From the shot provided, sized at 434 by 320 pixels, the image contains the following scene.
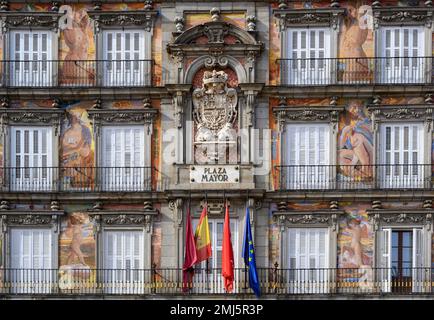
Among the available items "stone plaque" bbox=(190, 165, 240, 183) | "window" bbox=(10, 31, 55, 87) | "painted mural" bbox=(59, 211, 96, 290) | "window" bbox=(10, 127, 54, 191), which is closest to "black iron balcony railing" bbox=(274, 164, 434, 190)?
"stone plaque" bbox=(190, 165, 240, 183)

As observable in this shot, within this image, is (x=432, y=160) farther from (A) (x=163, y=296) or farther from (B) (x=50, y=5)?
(B) (x=50, y=5)

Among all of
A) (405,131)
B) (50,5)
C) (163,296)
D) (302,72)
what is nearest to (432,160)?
(405,131)

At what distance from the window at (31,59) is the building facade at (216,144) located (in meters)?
0.05

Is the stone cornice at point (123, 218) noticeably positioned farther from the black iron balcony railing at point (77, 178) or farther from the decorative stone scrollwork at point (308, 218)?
the decorative stone scrollwork at point (308, 218)

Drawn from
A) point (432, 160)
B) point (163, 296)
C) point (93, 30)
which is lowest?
point (163, 296)

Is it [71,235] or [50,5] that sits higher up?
[50,5]

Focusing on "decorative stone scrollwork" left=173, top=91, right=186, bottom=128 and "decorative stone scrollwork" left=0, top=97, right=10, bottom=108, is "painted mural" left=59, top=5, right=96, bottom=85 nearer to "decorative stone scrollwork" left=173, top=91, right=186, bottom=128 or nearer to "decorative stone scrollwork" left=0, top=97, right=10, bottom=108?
"decorative stone scrollwork" left=0, top=97, right=10, bottom=108

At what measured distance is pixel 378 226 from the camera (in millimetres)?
60625

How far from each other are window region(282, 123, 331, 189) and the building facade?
1.9 inches

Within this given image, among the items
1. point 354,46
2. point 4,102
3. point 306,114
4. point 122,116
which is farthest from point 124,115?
point 354,46

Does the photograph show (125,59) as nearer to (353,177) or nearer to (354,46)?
(354,46)

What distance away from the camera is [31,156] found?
2413 inches

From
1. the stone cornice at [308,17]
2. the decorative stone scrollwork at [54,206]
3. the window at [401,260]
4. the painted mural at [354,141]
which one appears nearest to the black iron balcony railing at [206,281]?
the window at [401,260]

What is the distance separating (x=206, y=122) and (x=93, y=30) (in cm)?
497
